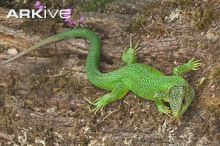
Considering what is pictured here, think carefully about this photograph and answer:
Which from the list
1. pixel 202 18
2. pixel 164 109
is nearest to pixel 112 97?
pixel 164 109

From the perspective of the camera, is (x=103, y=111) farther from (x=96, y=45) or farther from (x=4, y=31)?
(x=4, y=31)

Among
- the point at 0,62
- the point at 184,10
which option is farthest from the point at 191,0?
the point at 0,62

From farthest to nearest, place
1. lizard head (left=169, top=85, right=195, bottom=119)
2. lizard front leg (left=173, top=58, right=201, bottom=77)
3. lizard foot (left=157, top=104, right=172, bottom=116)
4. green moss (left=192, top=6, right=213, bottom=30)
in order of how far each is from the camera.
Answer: green moss (left=192, top=6, right=213, bottom=30) → lizard front leg (left=173, top=58, right=201, bottom=77) → lizard foot (left=157, top=104, right=172, bottom=116) → lizard head (left=169, top=85, right=195, bottom=119)

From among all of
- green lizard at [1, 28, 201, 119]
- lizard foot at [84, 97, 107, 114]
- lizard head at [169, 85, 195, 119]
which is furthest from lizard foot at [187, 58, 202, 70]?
lizard foot at [84, 97, 107, 114]

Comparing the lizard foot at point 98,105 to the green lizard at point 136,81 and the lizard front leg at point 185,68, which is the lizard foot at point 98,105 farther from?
the lizard front leg at point 185,68

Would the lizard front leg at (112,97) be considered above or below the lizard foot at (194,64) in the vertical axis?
below

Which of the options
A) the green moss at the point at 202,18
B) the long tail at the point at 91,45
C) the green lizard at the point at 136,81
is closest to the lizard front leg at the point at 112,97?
the green lizard at the point at 136,81

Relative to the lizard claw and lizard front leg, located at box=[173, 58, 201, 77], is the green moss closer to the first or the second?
lizard front leg, located at box=[173, 58, 201, 77]
